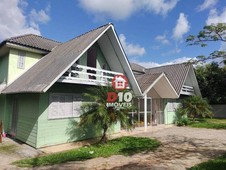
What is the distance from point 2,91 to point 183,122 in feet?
53.3

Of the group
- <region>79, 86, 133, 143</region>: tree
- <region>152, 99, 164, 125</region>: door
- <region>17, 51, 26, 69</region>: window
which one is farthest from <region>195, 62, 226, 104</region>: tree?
<region>17, 51, 26, 69</region>: window

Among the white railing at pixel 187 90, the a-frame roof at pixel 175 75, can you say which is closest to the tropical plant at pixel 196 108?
the white railing at pixel 187 90

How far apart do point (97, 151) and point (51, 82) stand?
3.86 metres

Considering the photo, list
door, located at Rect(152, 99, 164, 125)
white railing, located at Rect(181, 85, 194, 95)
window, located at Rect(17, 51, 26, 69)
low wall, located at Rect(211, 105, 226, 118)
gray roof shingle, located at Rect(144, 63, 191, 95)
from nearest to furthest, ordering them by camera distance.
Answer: window, located at Rect(17, 51, 26, 69) → door, located at Rect(152, 99, 164, 125) → gray roof shingle, located at Rect(144, 63, 191, 95) → white railing, located at Rect(181, 85, 194, 95) → low wall, located at Rect(211, 105, 226, 118)

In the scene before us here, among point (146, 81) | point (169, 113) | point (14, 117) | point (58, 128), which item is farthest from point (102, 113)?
point (169, 113)

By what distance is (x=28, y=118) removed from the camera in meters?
11.0

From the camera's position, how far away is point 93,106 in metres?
10.7

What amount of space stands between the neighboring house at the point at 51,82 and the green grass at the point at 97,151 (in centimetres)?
186

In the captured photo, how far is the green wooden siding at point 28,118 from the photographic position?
1027cm

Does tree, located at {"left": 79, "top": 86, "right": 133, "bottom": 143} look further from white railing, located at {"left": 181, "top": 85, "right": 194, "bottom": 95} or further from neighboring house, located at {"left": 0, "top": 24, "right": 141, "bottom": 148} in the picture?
white railing, located at {"left": 181, "top": 85, "right": 194, "bottom": 95}

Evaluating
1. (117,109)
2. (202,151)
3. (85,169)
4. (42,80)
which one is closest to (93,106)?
(117,109)

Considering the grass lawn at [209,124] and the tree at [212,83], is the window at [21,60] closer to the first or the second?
the grass lawn at [209,124]

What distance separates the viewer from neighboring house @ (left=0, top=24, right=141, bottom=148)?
10211mm

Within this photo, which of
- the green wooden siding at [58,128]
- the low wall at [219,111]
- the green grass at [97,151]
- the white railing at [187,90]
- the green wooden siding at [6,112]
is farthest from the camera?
the low wall at [219,111]
